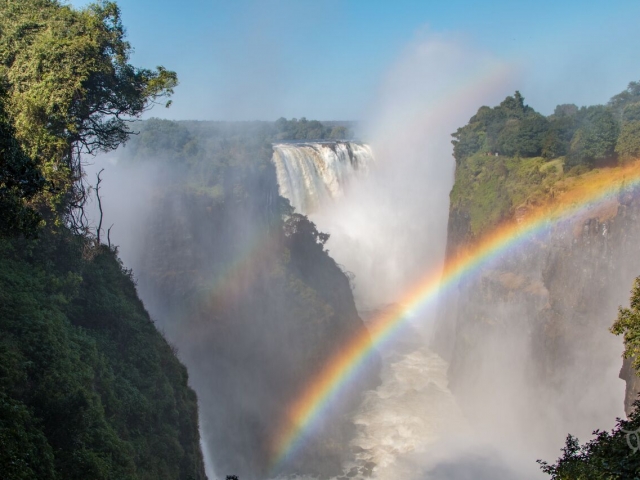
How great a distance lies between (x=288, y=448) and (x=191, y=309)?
382 inches

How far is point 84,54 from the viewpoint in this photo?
598 inches

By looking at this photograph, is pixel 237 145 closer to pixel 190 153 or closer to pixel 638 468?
pixel 190 153

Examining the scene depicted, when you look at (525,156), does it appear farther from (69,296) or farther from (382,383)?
(69,296)

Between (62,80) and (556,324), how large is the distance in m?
25.2

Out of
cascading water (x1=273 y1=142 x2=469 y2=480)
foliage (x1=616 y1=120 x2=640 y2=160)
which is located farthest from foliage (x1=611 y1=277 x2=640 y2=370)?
foliage (x1=616 y1=120 x2=640 y2=160)

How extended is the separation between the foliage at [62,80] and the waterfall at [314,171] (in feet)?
88.0

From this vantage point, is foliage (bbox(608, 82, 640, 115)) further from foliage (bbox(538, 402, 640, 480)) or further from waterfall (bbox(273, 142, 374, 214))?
foliage (bbox(538, 402, 640, 480))

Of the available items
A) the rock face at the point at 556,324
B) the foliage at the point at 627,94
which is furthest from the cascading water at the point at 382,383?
the foliage at the point at 627,94

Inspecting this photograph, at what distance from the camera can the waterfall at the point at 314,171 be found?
4572 centimetres

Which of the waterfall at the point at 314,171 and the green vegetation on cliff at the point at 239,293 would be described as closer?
the green vegetation on cliff at the point at 239,293

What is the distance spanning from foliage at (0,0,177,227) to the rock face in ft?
70.3

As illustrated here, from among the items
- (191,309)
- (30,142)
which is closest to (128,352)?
(30,142)

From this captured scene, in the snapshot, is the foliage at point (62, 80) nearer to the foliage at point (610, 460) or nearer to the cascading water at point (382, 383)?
the foliage at point (610, 460)

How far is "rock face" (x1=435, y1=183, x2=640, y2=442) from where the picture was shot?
23359 millimetres
